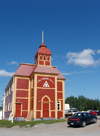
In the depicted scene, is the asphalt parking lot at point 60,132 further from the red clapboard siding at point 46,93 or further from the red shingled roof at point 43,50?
the red shingled roof at point 43,50

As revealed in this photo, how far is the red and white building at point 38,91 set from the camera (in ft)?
90.4

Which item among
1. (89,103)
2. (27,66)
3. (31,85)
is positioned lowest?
(89,103)

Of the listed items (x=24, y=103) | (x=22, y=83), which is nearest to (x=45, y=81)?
(x=22, y=83)

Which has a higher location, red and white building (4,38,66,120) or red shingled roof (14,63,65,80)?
red shingled roof (14,63,65,80)

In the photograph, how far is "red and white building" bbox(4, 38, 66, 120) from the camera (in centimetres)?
2756

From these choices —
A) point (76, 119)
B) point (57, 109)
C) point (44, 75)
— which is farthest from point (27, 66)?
point (76, 119)

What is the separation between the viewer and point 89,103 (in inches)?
3637

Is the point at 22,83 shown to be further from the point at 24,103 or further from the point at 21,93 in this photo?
the point at 24,103

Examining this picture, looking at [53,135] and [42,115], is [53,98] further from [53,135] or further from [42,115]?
[53,135]

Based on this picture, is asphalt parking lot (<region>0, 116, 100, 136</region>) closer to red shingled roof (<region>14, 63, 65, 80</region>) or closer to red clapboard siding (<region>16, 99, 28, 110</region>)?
red clapboard siding (<region>16, 99, 28, 110</region>)

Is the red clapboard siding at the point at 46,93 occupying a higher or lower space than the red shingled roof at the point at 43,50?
lower

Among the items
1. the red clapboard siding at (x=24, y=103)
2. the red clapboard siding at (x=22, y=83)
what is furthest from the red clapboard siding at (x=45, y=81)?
the red clapboard siding at (x=24, y=103)

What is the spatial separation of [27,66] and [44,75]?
5561 millimetres

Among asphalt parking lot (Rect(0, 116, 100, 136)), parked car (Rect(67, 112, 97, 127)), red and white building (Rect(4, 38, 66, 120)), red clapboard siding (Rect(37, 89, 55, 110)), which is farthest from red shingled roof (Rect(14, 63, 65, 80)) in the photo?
parked car (Rect(67, 112, 97, 127))
